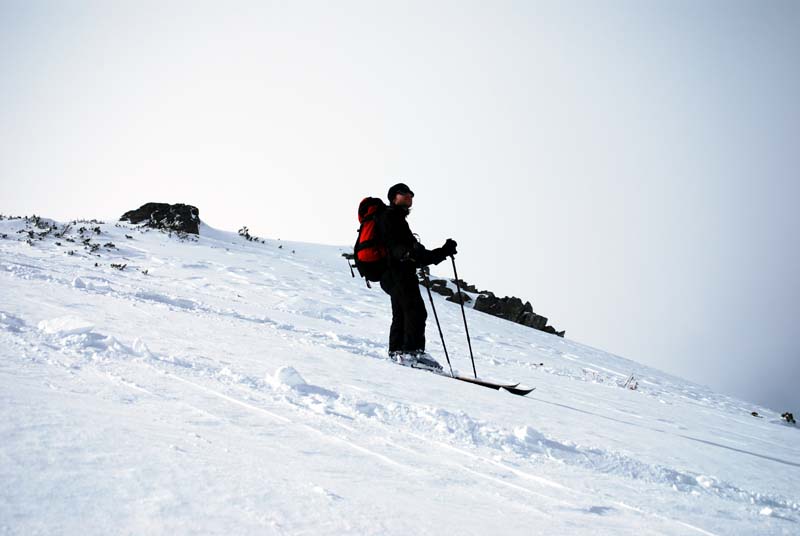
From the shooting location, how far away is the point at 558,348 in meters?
14.0

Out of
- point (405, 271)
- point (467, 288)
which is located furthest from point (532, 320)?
point (405, 271)

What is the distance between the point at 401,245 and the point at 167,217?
64.3 feet

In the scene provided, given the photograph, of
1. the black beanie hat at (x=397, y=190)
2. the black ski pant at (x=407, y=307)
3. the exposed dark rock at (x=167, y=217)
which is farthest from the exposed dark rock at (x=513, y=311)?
the black beanie hat at (x=397, y=190)

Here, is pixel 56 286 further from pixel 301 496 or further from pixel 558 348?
pixel 558 348

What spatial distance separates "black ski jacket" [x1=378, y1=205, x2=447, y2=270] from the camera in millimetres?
6402

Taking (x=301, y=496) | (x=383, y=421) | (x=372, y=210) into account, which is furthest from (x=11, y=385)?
(x=372, y=210)

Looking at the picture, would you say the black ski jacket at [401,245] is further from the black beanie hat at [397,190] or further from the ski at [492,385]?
the ski at [492,385]

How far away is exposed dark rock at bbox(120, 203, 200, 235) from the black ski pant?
16.9 meters

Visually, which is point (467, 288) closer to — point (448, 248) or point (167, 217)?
point (167, 217)

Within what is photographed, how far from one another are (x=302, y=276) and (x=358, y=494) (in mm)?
14095

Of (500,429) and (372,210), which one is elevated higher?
(372,210)

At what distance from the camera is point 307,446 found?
7.18 ft

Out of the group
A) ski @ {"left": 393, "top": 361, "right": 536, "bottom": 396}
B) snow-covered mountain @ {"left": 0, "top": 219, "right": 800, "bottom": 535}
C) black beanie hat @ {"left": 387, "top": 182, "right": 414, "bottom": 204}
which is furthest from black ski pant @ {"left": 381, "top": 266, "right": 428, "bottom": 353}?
black beanie hat @ {"left": 387, "top": 182, "right": 414, "bottom": 204}

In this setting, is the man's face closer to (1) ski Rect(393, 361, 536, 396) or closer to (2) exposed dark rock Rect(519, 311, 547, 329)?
(1) ski Rect(393, 361, 536, 396)
